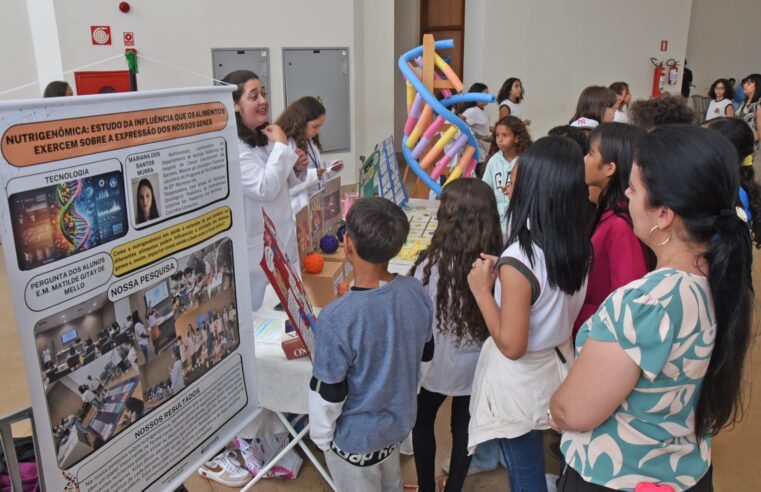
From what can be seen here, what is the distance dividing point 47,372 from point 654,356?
3.79 feet

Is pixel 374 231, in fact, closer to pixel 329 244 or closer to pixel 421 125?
pixel 329 244

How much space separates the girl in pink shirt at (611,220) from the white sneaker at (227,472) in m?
1.45

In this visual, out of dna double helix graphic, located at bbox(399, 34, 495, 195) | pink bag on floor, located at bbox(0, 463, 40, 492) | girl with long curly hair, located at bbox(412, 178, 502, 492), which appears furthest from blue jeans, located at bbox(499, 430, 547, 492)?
dna double helix graphic, located at bbox(399, 34, 495, 195)

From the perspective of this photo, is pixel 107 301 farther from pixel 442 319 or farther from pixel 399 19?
pixel 399 19

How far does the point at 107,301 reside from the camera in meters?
1.21

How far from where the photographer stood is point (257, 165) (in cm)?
257

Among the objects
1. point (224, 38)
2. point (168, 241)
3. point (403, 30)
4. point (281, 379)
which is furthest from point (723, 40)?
point (168, 241)

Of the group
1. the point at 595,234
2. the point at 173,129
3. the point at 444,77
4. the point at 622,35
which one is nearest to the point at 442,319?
the point at 595,234

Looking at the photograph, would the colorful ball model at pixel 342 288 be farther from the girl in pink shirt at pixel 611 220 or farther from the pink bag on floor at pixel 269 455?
the girl in pink shirt at pixel 611 220

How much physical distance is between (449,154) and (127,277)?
2974 mm

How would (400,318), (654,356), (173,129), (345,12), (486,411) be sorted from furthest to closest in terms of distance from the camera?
(345,12), (486,411), (400,318), (173,129), (654,356)

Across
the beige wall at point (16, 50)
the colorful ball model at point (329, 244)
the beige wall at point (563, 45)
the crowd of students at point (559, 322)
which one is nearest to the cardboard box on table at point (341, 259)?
the colorful ball model at point (329, 244)

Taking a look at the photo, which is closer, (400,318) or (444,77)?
(400,318)

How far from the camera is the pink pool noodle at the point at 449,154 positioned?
394 cm
